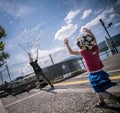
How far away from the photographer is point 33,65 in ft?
32.2

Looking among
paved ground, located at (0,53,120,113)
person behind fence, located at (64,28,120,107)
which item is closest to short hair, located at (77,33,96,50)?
person behind fence, located at (64,28,120,107)

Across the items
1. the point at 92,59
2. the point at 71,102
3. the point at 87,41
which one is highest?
the point at 87,41

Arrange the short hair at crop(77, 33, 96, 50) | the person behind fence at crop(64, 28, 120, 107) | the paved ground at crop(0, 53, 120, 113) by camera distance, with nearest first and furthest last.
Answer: the person behind fence at crop(64, 28, 120, 107)
the short hair at crop(77, 33, 96, 50)
the paved ground at crop(0, 53, 120, 113)

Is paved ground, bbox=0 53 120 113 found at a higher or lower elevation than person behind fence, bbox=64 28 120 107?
lower

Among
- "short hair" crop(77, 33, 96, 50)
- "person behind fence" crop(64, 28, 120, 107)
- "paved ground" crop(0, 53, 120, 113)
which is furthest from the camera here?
"paved ground" crop(0, 53, 120, 113)

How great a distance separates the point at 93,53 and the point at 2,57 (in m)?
16.3

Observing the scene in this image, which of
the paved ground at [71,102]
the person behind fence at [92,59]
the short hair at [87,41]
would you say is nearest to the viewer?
the person behind fence at [92,59]

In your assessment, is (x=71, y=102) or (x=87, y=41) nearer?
(x=87, y=41)

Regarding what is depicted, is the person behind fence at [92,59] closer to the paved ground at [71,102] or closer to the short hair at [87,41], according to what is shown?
the short hair at [87,41]

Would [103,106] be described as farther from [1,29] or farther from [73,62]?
[73,62]

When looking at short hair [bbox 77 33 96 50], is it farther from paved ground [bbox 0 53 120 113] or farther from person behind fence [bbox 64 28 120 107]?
paved ground [bbox 0 53 120 113]

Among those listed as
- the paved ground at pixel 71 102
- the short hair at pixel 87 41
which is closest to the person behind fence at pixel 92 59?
the short hair at pixel 87 41

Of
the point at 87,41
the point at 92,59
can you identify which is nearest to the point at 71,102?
the point at 92,59

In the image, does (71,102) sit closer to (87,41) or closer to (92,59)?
(92,59)
